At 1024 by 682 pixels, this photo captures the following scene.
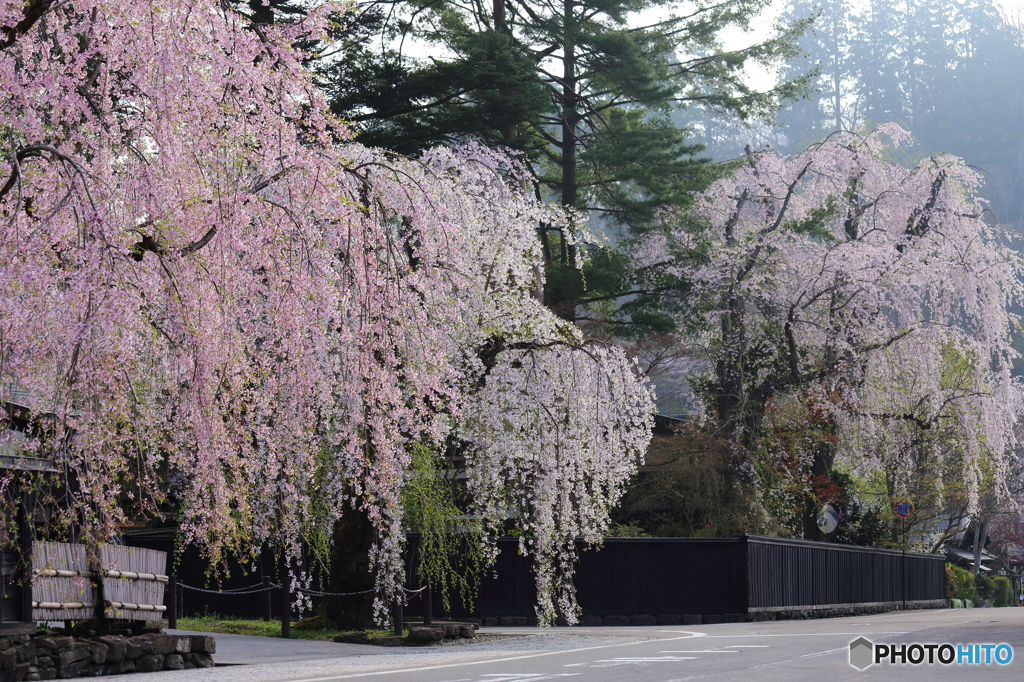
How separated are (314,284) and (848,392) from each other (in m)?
22.2

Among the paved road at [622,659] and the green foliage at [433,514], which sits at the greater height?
the green foliage at [433,514]

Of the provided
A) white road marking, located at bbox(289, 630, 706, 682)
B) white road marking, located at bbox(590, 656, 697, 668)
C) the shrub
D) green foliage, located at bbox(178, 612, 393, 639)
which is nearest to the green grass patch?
green foliage, located at bbox(178, 612, 393, 639)

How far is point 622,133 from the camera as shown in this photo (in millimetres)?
31156

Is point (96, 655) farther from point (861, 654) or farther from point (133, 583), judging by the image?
point (861, 654)

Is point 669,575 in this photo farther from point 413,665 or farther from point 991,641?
point 413,665

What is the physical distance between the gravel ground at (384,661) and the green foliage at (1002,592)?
36175mm

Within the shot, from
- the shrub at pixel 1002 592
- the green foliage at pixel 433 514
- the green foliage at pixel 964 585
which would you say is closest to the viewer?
the green foliage at pixel 433 514

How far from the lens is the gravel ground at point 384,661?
37.8ft

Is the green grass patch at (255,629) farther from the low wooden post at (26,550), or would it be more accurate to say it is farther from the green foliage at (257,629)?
the low wooden post at (26,550)

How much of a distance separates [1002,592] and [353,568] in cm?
3882

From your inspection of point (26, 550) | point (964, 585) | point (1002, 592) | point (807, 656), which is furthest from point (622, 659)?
point (1002, 592)

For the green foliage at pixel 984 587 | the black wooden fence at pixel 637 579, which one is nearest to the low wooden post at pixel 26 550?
the black wooden fence at pixel 637 579

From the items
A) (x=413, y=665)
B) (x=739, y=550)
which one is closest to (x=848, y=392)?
(x=739, y=550)

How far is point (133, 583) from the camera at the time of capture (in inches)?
521
